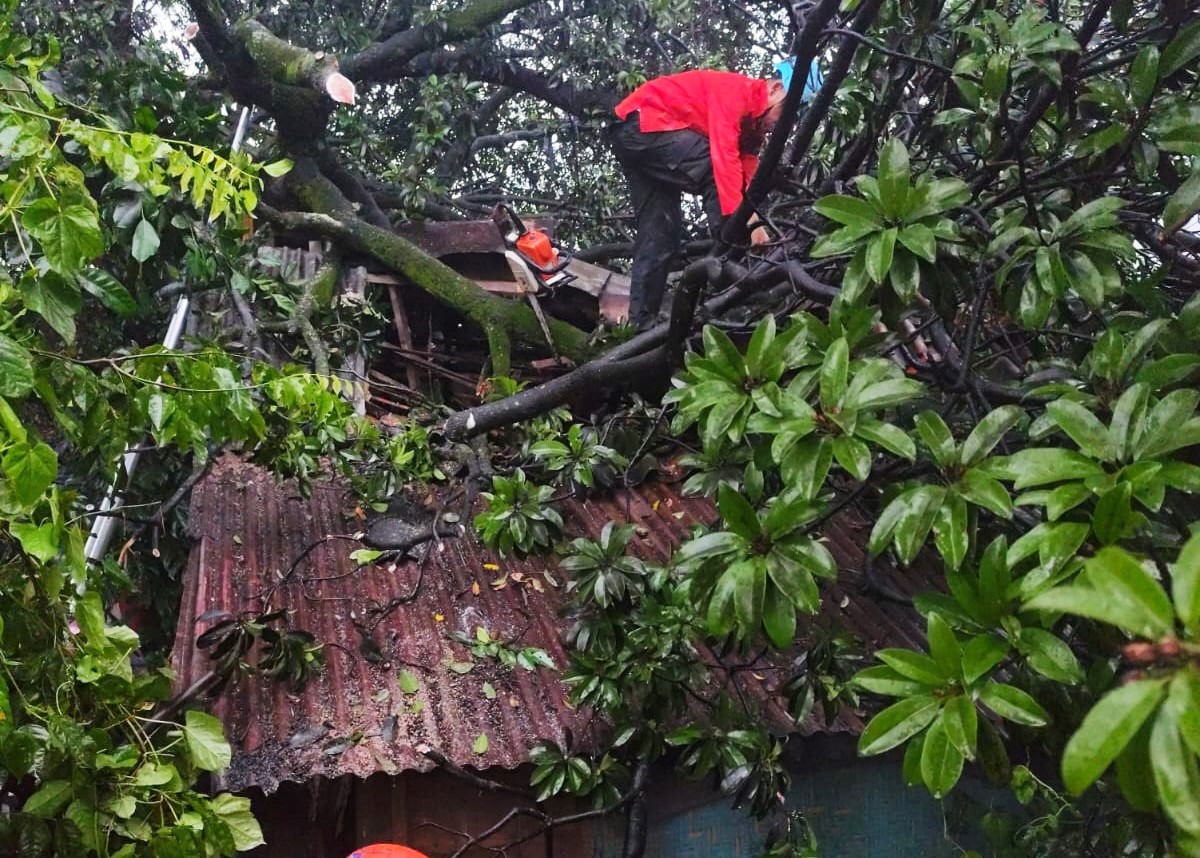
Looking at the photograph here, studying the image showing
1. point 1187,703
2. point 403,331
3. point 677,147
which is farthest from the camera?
point 403,331

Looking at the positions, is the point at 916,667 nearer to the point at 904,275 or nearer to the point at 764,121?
the point at 904,275

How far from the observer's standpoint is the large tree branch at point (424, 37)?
7207 mm

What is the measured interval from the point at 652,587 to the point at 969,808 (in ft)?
5.64

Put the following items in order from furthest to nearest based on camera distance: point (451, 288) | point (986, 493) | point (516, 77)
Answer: point (516, 77) → point (451, 288) → point (986, 493)

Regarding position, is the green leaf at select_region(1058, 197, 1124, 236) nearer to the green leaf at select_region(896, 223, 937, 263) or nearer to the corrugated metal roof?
the green leaf at select_region(896, 223, 937, 263)

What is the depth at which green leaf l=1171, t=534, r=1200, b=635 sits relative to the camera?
0.81 meters

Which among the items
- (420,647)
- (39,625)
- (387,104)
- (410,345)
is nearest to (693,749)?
(420,647)

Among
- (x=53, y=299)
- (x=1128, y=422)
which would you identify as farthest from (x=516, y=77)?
(x=1128, y=422)

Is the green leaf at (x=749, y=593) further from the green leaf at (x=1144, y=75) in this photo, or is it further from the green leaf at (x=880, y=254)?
the green leaf at (x=1144, y=75)

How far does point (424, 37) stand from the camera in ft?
23.7

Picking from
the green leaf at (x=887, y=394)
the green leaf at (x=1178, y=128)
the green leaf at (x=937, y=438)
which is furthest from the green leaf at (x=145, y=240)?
the green leaf at (x=1178, y=128)

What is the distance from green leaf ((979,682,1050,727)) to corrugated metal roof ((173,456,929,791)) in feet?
4.91

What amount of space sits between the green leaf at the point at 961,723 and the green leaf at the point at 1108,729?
46cm

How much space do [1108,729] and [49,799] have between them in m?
2.07
